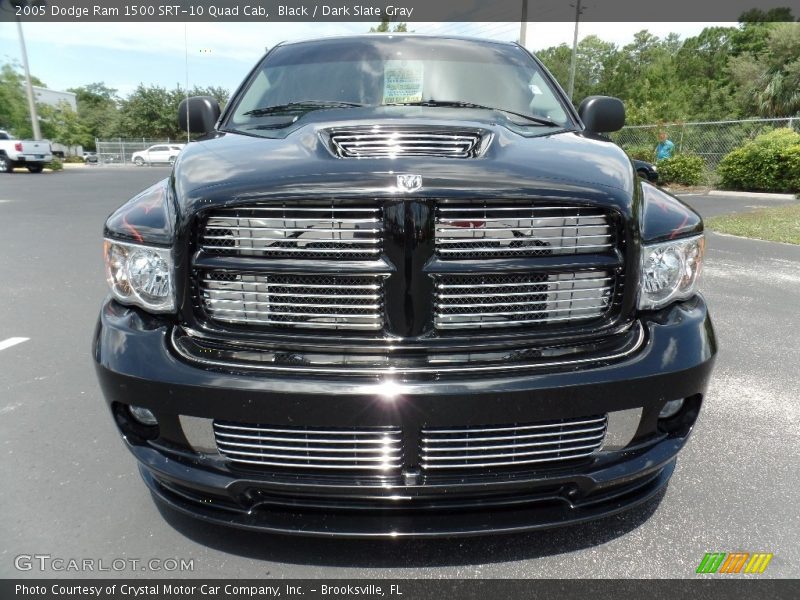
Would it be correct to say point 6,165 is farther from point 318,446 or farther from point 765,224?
point 318,446

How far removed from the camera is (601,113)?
3.25 metres

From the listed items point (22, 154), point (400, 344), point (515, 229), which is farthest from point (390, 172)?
point (22, 154)

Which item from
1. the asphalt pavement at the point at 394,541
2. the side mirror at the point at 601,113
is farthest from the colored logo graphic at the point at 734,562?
the side mirror at the point at 601,113

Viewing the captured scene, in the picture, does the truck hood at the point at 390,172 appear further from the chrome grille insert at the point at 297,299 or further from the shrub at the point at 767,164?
the shrub at the point at 767,164

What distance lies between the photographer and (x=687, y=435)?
201 cm

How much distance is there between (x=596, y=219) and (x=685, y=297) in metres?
0.49

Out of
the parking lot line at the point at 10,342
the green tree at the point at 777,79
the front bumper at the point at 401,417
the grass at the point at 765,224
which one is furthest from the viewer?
the green tree at the point at 777,79

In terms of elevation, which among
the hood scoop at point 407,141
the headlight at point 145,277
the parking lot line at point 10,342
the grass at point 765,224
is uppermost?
the hood scoop at point 407,141

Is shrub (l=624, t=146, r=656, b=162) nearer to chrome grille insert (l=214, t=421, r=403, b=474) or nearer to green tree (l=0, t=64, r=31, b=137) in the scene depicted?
chrome grille insert (l=214, t=421, r=403, b=474)

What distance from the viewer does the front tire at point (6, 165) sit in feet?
83.9

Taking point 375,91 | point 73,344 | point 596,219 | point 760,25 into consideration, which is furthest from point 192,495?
point 760,25

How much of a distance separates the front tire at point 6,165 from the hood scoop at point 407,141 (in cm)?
2928

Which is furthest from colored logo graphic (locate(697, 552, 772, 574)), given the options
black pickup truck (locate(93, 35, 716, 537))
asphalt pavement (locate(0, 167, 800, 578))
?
black pickup truck (locate(93, 35, 716, 537))

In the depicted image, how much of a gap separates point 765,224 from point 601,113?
8.71 metres
